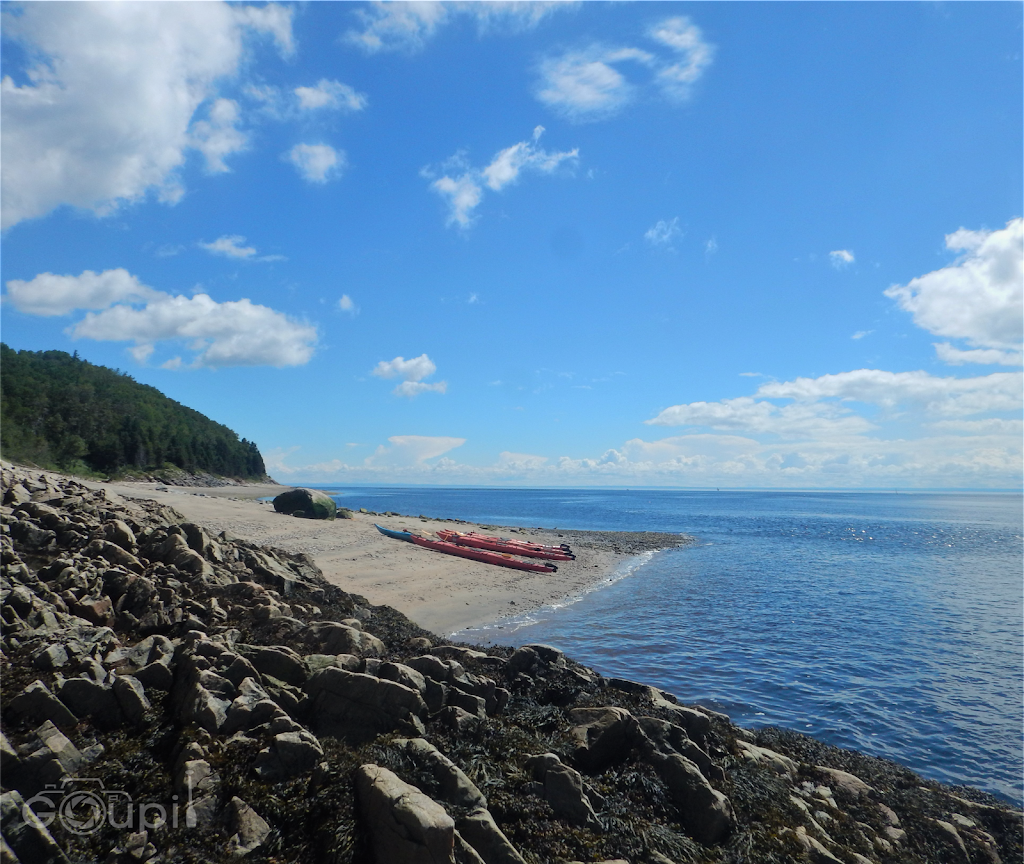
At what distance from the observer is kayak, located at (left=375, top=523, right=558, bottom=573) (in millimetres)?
29109

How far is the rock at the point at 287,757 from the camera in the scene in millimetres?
5895

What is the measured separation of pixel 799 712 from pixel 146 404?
12101 centimetres

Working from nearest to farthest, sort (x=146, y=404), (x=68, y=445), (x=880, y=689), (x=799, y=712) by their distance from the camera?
(x=799, y=712) → (x=880, y=689) → (x=68, y=445) → (x=146, y=404)

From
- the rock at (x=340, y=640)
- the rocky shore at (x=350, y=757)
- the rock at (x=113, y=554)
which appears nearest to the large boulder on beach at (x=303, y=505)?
the rocky shore at (x=350, y=757)

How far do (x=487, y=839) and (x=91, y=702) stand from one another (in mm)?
4856

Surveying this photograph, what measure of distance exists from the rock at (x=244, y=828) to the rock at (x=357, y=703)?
152 centimetres

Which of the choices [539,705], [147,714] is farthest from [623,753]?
[147,714]

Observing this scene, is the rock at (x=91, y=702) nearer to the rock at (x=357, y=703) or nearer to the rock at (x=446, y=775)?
the rock at (x=357, y=703)

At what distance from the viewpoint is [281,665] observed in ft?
25.7

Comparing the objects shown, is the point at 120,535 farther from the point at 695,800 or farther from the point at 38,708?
the point at 695,800

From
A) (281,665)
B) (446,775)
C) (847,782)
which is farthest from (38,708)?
(847,782)

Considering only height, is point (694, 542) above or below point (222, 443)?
below

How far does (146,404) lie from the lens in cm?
10544

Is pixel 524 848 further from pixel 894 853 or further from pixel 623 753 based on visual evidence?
pixel 894 853
